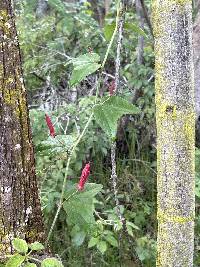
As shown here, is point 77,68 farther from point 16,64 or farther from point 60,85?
point 60,85

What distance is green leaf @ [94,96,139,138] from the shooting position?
100 centimetres

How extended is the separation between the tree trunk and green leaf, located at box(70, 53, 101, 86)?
0.12 metres

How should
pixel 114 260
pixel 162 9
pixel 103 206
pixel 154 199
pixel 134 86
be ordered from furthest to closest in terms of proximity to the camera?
pixel 134 86, pixel 154 199, pixel 103 206, pixel 114 260, pixel 162 9

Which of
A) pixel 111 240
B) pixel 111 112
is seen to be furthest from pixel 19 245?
pixel 111 240

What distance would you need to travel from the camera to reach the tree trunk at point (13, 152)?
0.96 meters

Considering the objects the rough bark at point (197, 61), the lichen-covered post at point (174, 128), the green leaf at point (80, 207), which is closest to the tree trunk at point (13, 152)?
the green leaf at point (80, 207)

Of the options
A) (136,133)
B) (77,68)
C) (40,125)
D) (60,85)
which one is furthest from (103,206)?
(77,68)

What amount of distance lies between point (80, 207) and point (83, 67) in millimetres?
322

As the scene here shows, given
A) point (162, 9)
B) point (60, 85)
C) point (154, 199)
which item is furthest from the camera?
point (60, 85)

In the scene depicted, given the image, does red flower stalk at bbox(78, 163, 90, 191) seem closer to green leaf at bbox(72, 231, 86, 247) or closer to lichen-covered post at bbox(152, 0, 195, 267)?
lichen-covered post at bbox(152, 0, 195, 267)

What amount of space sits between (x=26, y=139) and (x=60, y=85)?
8.72 ft

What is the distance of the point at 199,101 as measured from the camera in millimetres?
2998

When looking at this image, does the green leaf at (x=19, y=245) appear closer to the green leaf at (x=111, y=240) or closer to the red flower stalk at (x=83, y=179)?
the red flower stalk at (x=83, y=179)

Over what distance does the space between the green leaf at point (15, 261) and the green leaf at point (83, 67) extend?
1.26ft
